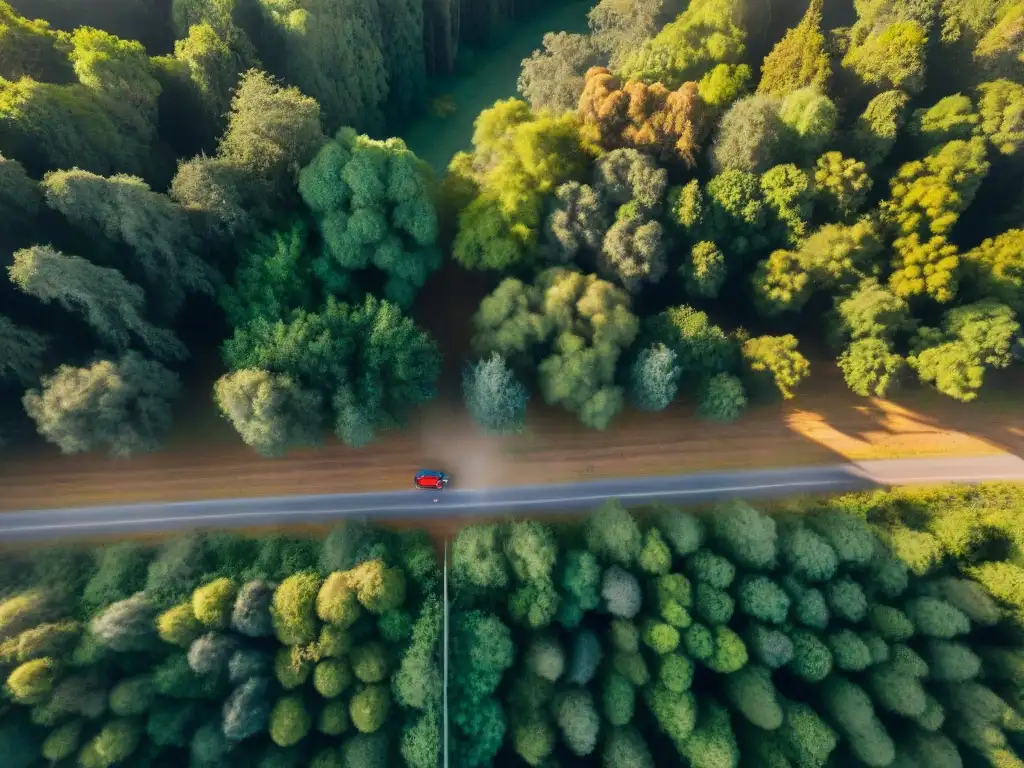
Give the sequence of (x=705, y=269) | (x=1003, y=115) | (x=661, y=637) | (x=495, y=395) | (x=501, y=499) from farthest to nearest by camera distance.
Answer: (x=1003, y=115) < (x=705, y=269) < (x=501, y=499) < (x=495, y=395) < (x=661, y=637)

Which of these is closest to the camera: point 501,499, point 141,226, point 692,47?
point 141,226

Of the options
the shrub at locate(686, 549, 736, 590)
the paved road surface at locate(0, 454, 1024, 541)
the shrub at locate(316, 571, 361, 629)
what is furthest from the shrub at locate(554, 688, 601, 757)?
the shrub at locate(316, 571, 361, 629)

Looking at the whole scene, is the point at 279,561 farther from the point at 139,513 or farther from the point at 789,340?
the point at 789,340

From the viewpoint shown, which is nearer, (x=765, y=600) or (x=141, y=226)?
(x=141, y=226)

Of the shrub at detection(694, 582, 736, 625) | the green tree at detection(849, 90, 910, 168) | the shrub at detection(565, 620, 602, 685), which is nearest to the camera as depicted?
the shrub at detection(565, 620, 602, 685)

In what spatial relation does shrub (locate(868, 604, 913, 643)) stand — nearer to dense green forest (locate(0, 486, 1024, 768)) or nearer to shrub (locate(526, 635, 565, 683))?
dense green forest (locate(0, 486, 1024, 768))

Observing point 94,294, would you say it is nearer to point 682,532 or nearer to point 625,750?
point 682,532

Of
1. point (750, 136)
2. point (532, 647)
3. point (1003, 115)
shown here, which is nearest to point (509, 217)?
point (750, 136)
